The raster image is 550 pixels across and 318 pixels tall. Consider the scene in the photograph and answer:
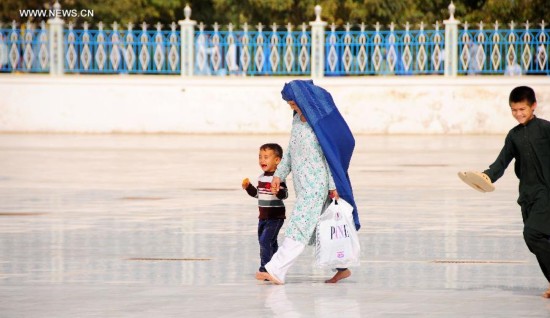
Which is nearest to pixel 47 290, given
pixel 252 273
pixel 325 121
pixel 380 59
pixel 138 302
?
pixel 138 302

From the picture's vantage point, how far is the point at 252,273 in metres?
8.44

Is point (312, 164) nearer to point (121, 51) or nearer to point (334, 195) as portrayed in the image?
point (334, 195)

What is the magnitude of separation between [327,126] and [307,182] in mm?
354

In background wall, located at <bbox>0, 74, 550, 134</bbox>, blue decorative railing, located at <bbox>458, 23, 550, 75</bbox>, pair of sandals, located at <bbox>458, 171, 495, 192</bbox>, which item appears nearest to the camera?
pair of sandals, located at <bbox>458, 171, 495, 192</bbox>

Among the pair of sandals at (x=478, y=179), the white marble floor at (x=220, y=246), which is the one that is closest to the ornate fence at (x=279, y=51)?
the white marble floor at (x=220, y=246)

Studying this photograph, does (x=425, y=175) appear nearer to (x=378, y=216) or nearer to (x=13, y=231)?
(x=378, y=216)

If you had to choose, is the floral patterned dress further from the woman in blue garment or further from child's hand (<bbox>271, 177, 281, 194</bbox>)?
child's hand (<bbox>271, 177, 281, 194</bbox>)

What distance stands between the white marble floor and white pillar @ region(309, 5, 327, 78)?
6.50 meters

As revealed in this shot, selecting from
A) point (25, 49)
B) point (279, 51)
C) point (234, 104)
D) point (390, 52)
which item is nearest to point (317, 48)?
point (279, 51)

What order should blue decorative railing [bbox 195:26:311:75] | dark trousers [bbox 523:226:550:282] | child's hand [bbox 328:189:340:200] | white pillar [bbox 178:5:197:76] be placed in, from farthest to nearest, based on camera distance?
white pillar [bbox 178:5:197:76]
blue decorative railing [bbox 195:26:311:75]
child's hand [bbox 328:189:340:200]
dark trousers [bbox 523:226:550:282]

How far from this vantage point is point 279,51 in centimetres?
2459

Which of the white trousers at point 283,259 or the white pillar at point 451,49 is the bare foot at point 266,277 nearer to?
the white trousers at point 283,259

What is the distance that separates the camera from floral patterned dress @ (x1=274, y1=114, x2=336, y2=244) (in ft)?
26.2

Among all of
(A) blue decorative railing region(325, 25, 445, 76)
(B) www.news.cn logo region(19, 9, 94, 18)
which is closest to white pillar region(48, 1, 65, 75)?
(B) www.news.cn logo region(19, 9, 94, 18)
